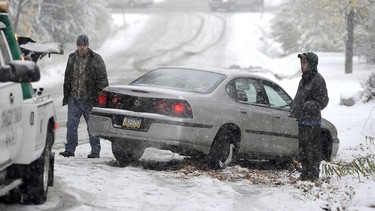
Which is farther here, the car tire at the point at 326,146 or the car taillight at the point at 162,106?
the car tire at the point at 326,146

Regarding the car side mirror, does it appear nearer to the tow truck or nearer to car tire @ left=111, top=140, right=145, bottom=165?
the tow truck

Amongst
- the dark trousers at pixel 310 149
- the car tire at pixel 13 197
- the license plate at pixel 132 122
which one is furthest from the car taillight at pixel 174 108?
the car tire at pixel 13 197

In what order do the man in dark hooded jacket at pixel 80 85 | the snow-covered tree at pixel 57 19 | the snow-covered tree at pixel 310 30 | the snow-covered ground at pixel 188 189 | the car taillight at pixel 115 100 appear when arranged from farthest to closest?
the snow-covered tree at pixel 310 30
the snow-covered tree at pixel 57 19
the man in dark hooded jacket at pixel 80 85
the car taillight at pixel 115 100
the snow-covered ground at pixel 188 189

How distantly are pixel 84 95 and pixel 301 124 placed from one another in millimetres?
3288

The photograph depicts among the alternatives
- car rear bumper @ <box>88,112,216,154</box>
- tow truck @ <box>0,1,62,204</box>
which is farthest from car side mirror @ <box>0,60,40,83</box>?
car rear bumper @ <box>88,112,216,154</box>

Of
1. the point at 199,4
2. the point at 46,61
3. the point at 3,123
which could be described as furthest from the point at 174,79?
the point at 199,4

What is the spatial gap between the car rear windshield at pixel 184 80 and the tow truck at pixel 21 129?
3.45 meters

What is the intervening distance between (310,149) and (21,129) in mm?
4779

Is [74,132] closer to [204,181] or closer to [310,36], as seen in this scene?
[204,181]

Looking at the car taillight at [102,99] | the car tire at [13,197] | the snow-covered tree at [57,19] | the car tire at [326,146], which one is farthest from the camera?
the snow-covered tree at [57,19]

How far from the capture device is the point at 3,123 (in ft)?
21.2

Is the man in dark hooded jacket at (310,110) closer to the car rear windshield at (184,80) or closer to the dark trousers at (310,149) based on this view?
the dark trousers at (310,149)

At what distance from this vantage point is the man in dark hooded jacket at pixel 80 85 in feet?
38.8

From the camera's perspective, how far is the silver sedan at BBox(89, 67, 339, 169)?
10.5 metres
